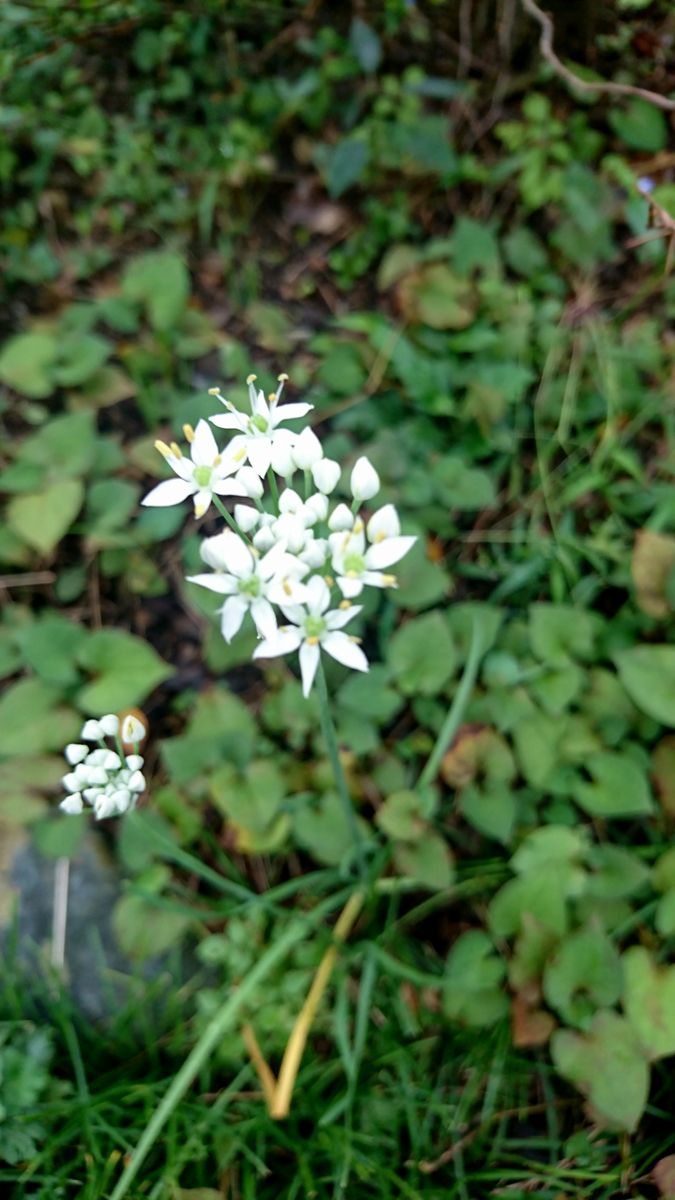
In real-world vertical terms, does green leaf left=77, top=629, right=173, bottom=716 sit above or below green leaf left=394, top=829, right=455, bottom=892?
above

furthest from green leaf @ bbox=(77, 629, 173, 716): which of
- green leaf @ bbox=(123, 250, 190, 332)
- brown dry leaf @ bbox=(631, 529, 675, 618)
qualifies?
brown dry leaf @ bbox=(631, 529, 675, 618)

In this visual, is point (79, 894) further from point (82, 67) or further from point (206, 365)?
point (82, 67)

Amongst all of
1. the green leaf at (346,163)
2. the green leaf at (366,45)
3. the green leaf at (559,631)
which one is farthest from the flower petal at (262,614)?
the green leaf at (366,45)

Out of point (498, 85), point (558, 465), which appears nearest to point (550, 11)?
point (498, 85)

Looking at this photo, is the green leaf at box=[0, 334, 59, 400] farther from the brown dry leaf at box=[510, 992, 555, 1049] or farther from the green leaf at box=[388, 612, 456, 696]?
the brown dry leaf at box=[510, 992, 555, 1049]

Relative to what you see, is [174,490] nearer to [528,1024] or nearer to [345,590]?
[345,590]

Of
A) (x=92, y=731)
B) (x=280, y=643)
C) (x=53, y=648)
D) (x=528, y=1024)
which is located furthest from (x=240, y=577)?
(x=528, y=1024)

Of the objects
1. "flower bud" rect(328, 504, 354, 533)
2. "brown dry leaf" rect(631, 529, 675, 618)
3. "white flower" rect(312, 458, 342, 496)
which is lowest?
"brown dry leaf" rect(631, 529, 675, 618)
